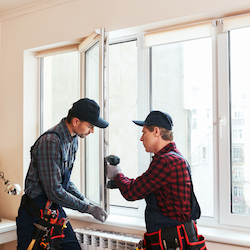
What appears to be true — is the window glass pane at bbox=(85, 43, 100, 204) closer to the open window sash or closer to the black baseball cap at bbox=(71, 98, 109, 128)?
the open window sash

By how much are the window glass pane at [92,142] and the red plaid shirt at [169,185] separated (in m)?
0.64

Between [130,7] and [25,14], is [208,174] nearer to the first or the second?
[130,7]

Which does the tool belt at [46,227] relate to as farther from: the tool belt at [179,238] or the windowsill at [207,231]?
the tool belt at [179,238]

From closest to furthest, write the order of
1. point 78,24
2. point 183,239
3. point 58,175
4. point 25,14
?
point 183,239, point 58,175, point 78,24, point 25,14

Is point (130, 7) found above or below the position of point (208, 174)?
above

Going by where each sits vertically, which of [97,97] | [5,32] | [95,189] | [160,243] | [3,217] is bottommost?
[3,217]

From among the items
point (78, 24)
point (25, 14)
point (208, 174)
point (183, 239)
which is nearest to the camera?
point (183, 239)

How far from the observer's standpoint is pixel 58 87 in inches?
129

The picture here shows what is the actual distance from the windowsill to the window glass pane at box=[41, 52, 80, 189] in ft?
2.04

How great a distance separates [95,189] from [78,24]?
4.37 feet

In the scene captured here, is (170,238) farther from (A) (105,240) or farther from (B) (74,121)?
(B) (74,121)

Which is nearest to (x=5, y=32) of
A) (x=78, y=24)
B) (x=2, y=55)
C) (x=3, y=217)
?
(x=2, y=55)

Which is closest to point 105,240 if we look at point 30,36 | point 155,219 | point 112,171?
point 112,171

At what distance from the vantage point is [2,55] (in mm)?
3283
